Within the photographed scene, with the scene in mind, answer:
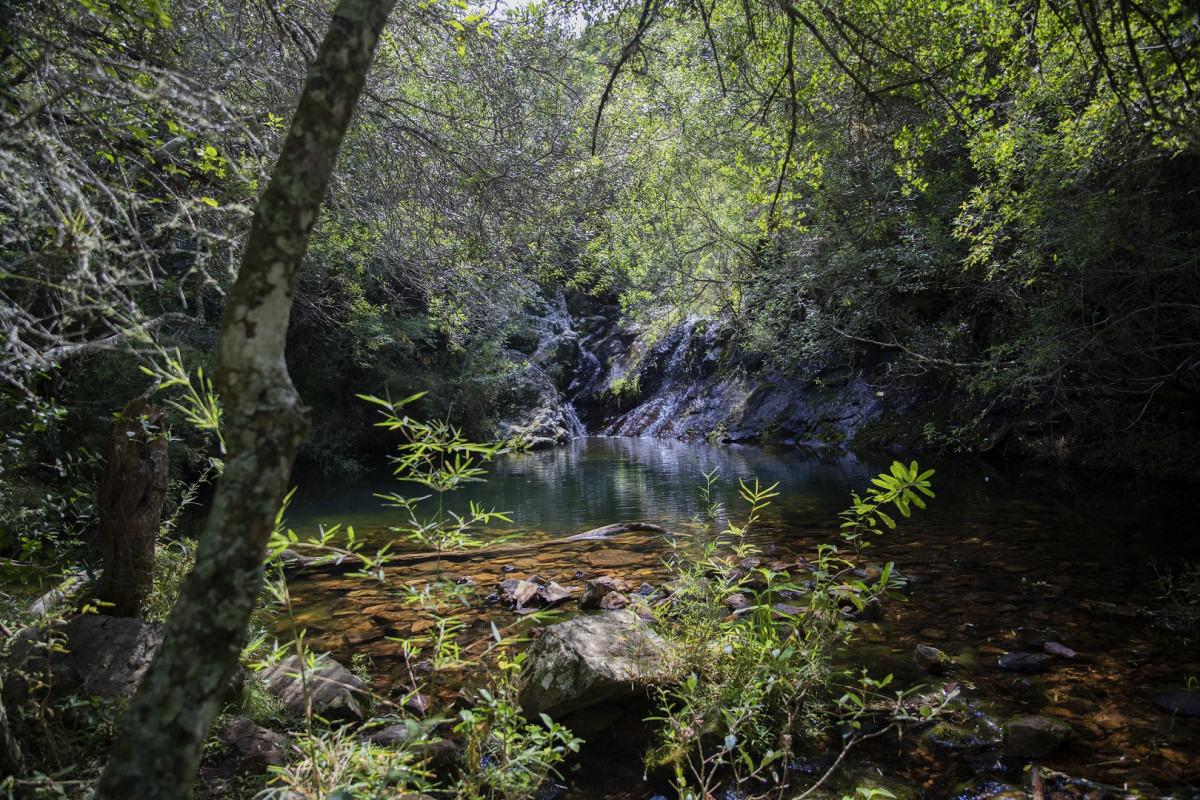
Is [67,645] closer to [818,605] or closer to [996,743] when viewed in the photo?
[818,605]

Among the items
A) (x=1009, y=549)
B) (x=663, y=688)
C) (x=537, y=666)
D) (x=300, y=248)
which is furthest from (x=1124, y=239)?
(x=300, y=248)

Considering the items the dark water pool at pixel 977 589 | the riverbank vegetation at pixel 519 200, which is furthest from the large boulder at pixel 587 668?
the riverbank vegetation at pixel 519 200

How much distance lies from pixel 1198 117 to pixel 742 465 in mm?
11392

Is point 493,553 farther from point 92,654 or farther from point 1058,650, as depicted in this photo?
point 1058,650

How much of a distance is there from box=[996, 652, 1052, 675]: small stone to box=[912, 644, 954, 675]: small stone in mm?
323

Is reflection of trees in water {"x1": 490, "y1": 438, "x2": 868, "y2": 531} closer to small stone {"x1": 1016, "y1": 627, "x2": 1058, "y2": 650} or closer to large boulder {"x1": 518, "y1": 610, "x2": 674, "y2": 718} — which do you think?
small stone {"x1": 1016, "y1": 627, "x2": 1058, "y2": 650}

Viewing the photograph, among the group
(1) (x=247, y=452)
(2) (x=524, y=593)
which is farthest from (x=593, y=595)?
(1) (x=247, y=452)

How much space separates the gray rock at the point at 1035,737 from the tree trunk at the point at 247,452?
354cm

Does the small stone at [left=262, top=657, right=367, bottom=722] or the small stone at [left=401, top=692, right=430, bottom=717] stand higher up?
the small stone at [left=262, top=657, right=367, bottom=722]

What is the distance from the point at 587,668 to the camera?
3.52m

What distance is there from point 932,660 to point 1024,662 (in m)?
0.59

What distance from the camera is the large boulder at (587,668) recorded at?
3477 mm

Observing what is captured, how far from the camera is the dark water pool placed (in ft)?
10.1

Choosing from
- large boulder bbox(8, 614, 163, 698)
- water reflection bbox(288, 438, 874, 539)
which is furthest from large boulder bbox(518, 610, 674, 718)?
water reflection bbox(288, 438, 874, 539)
